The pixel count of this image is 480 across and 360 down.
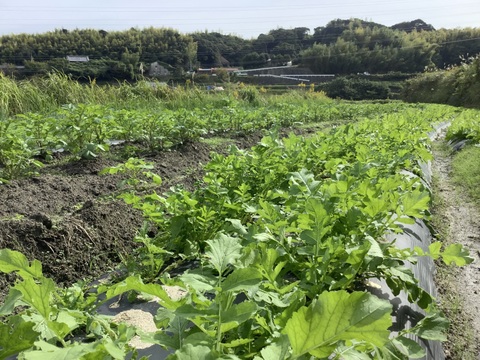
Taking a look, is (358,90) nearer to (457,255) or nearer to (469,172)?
(469,172)

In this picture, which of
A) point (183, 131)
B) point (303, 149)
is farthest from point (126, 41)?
point (303, 149)

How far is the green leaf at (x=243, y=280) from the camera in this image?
93 centimetres

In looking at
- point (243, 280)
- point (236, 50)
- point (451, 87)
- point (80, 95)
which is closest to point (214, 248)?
point (243, 280)

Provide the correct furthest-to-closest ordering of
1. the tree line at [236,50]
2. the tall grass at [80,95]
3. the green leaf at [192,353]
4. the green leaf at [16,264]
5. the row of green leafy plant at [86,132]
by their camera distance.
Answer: the tree line at [236,50], the tall grass at [80,95], the row of green leafy plant at [86,132], the green leaf at [16,264], the green leaf at [192,353]

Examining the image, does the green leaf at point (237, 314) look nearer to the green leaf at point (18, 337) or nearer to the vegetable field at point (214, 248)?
the vegetable field at point (214, 248)

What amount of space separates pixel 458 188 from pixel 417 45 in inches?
2454

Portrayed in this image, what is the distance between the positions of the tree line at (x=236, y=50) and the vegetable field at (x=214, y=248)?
31787 millimetres

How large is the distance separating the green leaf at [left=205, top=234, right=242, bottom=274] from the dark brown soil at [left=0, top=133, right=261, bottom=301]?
1.49 m

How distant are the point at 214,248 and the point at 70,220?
224 centimetres

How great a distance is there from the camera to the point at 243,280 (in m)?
0.94

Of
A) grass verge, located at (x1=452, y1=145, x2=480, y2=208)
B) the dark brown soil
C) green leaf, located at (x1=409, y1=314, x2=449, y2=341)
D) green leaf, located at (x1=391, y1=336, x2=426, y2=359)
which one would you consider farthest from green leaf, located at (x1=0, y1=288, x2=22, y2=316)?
grass verge, located at (x1=452, y1=145, x2=480, y2=208)

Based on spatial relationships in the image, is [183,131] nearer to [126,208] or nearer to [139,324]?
[126,208]

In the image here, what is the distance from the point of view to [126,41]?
48.9m

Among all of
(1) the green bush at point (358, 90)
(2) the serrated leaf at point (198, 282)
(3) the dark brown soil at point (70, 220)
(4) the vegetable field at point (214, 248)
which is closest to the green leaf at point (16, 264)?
(4) the vegetable field at point (214, 248)
